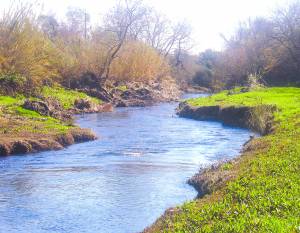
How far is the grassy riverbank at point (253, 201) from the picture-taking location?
1077cm

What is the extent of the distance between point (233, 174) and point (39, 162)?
984 centimetres

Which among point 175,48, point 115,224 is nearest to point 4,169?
point 115,224

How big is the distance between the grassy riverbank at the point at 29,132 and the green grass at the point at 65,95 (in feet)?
24.1

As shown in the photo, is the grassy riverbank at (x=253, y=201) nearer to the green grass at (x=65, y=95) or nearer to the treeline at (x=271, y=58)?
the green grass at (x=65, y=95)

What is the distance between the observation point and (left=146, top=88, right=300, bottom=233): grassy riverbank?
35.3ft

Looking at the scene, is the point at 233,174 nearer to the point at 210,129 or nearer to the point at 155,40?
the point at 210,129

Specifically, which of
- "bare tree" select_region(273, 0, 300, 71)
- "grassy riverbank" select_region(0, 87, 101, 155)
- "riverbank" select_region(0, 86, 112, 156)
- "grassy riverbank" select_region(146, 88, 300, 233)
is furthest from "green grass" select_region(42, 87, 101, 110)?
"grassy riverbank" select_region(146, 88, 300, 233)

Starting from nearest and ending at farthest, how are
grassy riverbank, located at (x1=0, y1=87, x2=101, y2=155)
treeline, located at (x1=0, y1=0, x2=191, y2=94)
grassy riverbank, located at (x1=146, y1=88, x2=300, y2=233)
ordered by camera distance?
grassy riverbank, located at (x1=146, y1=88, x2=300, y2=233), grassy riverbank, located at (x1=0, y1=87, x2=101, y2=155), treeline, located at (x1=0, y1=0, x2=191, y2=94)

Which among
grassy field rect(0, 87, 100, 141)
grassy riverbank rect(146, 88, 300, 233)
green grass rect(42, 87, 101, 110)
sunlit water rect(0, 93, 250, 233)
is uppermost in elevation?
green grass rect(42, 87, 101, 110)

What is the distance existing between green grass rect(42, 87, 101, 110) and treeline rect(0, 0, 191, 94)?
1122 mm

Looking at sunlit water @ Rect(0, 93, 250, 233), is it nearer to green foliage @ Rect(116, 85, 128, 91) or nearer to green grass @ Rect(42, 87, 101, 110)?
green grass @ Rect(42, 87, 101, 110)

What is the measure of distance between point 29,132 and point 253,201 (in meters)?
17.5

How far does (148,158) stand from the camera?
23.9 meters

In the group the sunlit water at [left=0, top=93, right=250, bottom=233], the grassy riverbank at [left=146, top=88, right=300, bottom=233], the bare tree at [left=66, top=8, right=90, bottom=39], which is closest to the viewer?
the grassy riverbank at [left=146, top=88, right=300, bottom=233]
